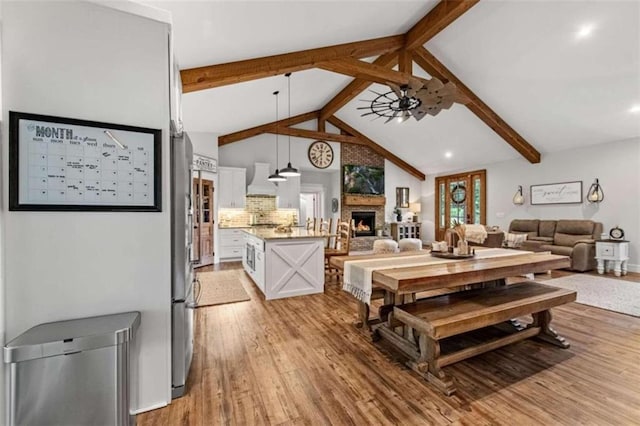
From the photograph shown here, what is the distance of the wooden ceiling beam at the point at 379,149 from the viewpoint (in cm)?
868

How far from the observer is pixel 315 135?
322 inches

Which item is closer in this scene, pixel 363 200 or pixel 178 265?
pixel 178 265

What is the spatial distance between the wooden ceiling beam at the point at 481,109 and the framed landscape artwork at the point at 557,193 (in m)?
0.73

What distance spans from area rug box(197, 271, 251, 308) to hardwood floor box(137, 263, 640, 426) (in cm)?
82

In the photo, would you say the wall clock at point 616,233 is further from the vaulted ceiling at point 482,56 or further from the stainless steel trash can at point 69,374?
the stainless steel trash can at point 69,374

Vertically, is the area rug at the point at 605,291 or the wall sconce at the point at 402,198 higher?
the wall sconce at the point at 402,198

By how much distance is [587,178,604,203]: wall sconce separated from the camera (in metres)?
5.76

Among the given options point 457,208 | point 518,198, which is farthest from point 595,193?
point 457,208

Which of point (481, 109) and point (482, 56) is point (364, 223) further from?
point (482, 56)

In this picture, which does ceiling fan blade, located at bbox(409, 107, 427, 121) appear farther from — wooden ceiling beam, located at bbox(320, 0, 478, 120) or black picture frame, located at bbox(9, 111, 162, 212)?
black picture frame, located at bbox(9, 111, 162, 212)

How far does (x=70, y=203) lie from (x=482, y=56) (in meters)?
5.96

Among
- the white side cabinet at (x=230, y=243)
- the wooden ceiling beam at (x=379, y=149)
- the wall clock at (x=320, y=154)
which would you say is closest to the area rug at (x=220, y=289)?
the white side cabinet at (x=230, y=243)

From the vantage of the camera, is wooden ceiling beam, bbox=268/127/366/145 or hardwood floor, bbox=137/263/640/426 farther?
wooden ceiling beam, bbox=268/127/366/145

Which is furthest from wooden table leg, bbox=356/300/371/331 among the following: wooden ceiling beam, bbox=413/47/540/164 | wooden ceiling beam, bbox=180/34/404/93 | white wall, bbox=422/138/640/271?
white wall, bbox=422/138/640/271
